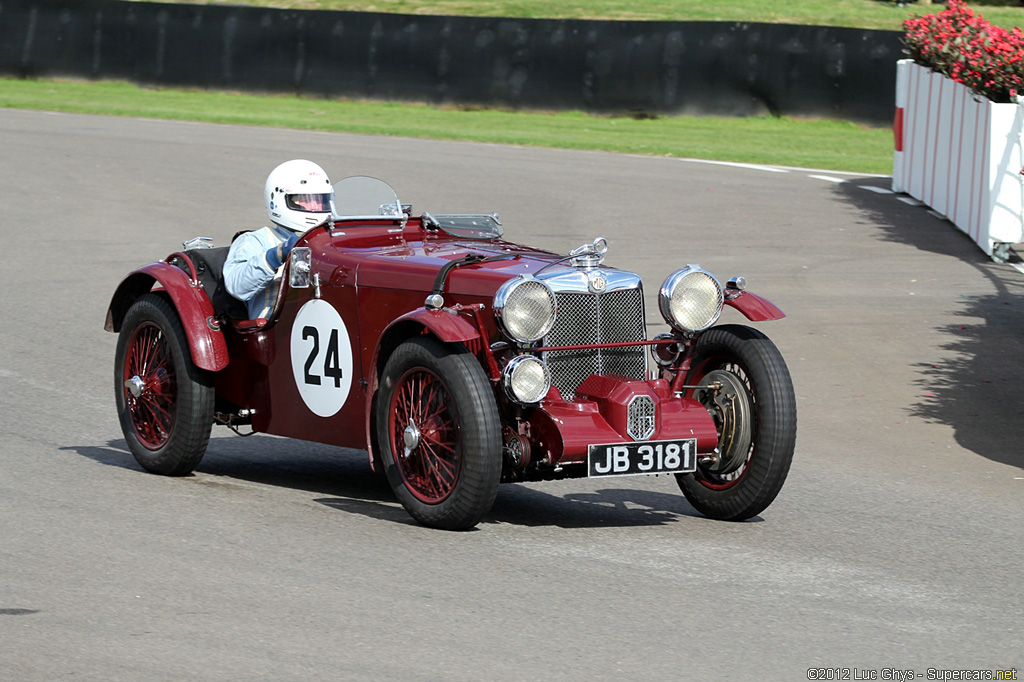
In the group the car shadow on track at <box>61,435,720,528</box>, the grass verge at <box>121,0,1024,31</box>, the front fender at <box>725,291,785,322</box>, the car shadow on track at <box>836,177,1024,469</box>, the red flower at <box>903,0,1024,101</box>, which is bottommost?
the car shadow on track at <box>61,435,720,528</box>

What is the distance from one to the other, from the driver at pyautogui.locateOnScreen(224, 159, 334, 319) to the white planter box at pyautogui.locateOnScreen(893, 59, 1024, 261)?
30.7 ft

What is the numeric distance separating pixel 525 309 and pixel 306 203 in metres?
1.90

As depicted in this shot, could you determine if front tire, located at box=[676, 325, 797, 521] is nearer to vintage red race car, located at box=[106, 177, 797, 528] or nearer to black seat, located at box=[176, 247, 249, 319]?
vintage red race car, located at box=[106, 177, 797, 528]

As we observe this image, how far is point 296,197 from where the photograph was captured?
25.4ft

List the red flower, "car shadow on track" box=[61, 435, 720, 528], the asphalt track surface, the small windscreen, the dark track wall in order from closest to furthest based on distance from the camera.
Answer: the asphalt track surface
"car shadow on track" box=[61, 435, 720, 528]
the small windscreen
the red flower
the dark track wall

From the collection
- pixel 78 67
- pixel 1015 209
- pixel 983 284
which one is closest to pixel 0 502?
pixel 983 284

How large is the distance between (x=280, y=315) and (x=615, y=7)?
31251mm

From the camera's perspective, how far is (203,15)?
90.7 feet

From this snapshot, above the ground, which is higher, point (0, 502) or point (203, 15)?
point (203, 15)

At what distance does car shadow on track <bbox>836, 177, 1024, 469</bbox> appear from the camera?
919cm

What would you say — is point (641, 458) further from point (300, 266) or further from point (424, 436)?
point (300, 266)

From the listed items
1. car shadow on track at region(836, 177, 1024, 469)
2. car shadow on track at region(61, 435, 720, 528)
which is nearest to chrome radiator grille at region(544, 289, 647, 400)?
car shadow on track at region(61, 435, 720, 528)

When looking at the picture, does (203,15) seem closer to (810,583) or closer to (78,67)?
(78,67)

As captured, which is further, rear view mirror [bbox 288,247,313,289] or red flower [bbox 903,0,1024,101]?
red flower [bbox 903,0,1024,101]
